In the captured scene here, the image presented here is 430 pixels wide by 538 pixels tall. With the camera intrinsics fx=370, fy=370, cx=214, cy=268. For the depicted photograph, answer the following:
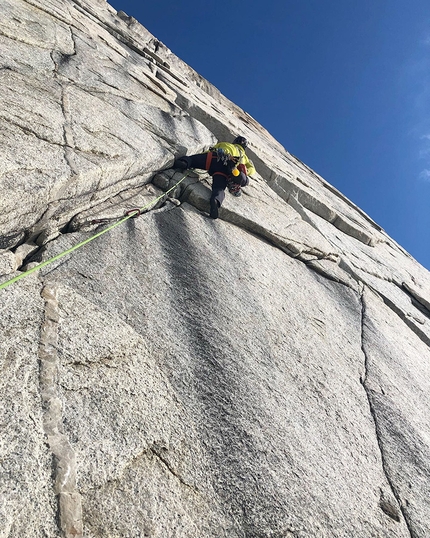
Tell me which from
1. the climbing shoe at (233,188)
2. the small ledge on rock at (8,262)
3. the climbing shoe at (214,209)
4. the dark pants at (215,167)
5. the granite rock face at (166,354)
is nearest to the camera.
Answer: the granite rock face at (166,354)

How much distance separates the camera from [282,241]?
22.4 ft

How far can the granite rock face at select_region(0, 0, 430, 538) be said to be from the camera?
104 inches

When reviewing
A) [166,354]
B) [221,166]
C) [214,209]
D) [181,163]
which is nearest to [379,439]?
[166,354]

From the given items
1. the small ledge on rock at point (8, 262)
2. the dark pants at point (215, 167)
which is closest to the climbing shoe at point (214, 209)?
the dark pants at point (215, 167)

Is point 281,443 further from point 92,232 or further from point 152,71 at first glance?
point 152,71

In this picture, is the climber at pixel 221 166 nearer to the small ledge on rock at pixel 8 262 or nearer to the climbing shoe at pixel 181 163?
the climbing shoe at pixel 181 163

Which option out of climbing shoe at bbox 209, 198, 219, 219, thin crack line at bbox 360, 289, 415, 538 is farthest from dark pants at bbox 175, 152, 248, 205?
thin crack line at bbox 360, 289, 415, 538

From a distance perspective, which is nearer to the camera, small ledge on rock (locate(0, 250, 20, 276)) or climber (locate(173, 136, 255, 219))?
small ledge on rock (locate(0, 250, 20, 276))

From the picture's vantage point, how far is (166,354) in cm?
378

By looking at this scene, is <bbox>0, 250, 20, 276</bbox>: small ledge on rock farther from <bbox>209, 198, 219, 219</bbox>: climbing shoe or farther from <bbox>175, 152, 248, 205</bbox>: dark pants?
<bbox>175, 152, 248, 205</bbox>: dark pants

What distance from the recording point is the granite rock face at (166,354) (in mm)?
2641

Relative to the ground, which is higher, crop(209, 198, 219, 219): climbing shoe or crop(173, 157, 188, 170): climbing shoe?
crop(173, 157, 188, 170): climbing shoe

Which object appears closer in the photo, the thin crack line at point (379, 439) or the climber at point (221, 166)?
→ the thin crack line at point (379, 439)

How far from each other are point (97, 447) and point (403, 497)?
3162mm
